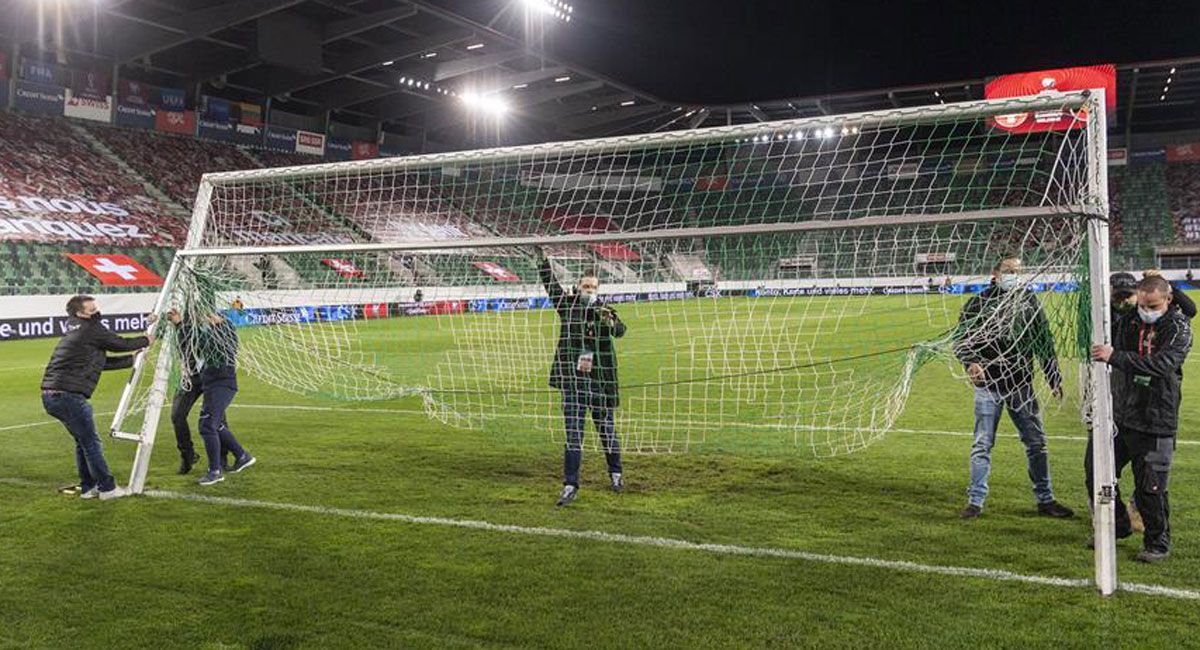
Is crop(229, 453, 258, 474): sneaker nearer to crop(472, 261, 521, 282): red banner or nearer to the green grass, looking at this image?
the green grass

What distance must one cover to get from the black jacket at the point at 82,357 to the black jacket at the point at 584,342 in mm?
3507

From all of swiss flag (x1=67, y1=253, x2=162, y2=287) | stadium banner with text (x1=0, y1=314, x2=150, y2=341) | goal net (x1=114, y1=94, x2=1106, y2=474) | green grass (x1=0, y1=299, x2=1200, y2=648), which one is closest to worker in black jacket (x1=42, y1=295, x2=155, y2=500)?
green grass (x1=0, y1=299, x2=1200, y2=648)

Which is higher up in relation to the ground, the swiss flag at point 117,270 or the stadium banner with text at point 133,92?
the stadium banner with text at point 133,92

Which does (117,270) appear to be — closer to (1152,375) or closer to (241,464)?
(241,464)

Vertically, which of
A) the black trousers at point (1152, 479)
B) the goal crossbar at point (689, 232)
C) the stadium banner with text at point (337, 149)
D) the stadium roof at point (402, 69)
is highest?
the stadium roof at point (402, 69)

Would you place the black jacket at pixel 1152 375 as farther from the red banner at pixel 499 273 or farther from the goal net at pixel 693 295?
the red banner at pixel 499 273

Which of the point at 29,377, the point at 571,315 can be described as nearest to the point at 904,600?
the point at 571,315

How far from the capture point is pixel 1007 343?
6.33 meters

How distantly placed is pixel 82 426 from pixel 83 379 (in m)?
0.38

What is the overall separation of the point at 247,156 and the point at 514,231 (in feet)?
41.8

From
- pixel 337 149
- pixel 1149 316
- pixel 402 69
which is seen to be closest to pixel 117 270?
pixel 402 69

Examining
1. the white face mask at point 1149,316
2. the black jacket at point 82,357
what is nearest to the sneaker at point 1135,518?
the white face mask at point 1149,316

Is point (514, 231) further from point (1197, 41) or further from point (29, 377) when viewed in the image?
point (1197, 41)

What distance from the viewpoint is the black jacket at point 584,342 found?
7.20 m
